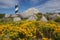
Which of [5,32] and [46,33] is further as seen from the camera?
[46,33]

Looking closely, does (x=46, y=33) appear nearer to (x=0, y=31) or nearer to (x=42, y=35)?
(x=42, y=35)

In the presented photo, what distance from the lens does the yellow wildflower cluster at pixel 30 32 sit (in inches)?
371

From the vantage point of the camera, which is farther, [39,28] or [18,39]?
[39,28]

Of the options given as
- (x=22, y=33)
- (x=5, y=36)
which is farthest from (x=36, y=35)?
(x=5, y=36)

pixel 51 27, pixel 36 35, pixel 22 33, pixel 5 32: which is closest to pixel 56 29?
pixel 51 27

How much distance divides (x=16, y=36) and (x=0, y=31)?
92cm

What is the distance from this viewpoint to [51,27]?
1040cm

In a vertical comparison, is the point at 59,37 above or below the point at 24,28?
below

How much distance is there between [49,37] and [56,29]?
53 cm

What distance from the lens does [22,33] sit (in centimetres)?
945

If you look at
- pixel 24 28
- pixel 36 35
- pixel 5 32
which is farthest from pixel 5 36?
pixel 36 35

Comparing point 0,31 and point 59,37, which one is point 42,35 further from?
point 0,31

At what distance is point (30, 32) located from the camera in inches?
381

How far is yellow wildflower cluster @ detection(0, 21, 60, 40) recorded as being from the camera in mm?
9430
